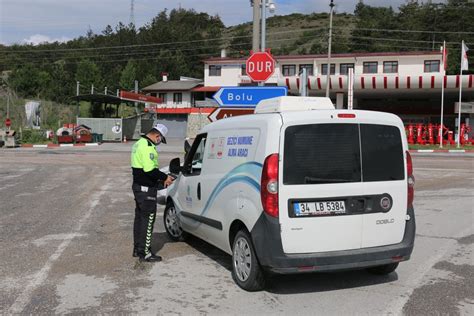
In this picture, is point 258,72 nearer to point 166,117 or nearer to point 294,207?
point 294,207

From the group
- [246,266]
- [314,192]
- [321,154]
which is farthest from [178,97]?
[314,192]

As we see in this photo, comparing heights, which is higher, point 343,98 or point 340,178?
point 343,98

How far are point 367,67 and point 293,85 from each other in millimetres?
12261

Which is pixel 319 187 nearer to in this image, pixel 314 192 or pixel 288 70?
pixel 314 192

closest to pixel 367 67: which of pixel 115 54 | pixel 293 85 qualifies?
pixel 293 85

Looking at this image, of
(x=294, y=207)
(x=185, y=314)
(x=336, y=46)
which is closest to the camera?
(x=185, y=314)

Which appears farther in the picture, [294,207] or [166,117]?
[166,117]

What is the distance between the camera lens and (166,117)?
206 feet

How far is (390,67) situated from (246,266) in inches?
2139

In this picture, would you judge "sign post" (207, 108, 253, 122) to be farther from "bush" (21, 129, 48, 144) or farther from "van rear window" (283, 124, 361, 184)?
"bush" (21, 129, 48, 144)

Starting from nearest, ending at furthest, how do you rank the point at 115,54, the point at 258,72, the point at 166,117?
the point at 258,72 < the point at 166,117 < the point at 115,54

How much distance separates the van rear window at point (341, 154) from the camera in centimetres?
480

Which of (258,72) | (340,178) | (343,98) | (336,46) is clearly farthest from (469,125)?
(336,46)

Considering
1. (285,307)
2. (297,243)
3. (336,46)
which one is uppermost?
(336,46)
